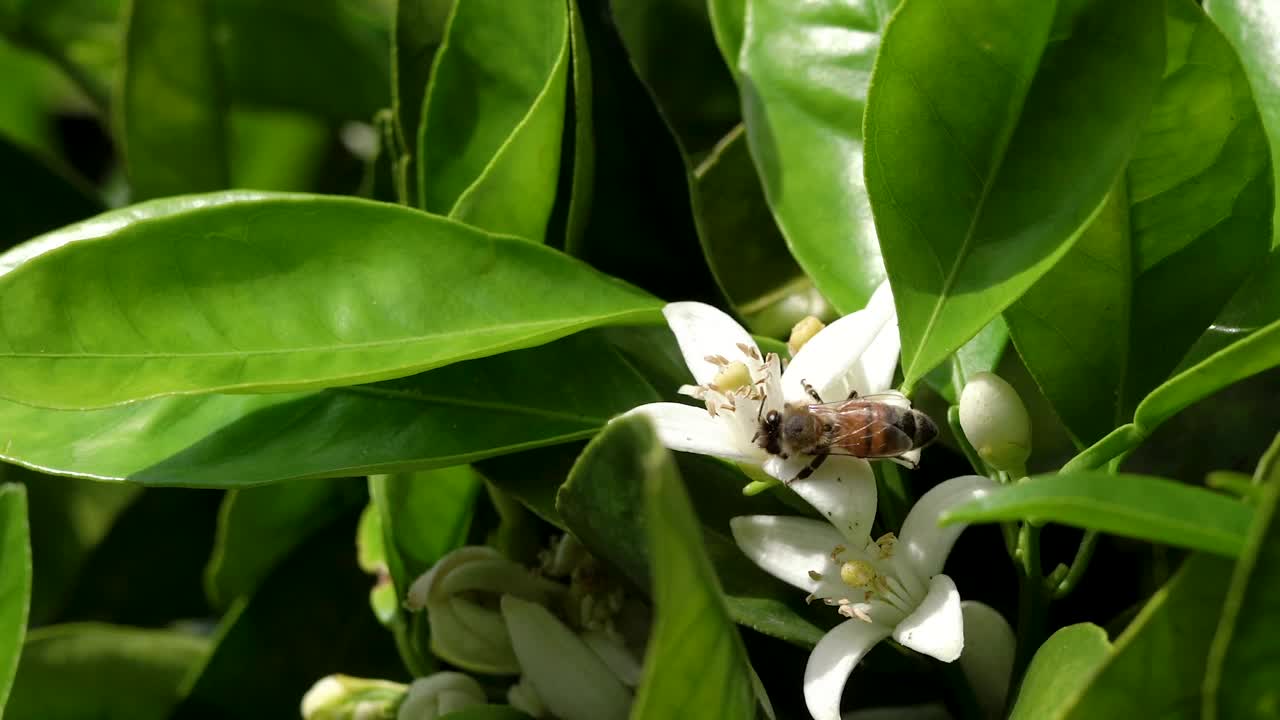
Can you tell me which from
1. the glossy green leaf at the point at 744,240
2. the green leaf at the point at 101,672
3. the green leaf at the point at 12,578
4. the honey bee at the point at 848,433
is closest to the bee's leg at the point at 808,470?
the honey bee at the point at 848,433

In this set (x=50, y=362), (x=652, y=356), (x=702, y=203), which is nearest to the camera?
(x=50, y=362)

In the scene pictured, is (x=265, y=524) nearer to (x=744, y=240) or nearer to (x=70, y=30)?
(x=744, y=240)

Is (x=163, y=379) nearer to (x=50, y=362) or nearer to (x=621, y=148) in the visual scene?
(x=50, y=362)

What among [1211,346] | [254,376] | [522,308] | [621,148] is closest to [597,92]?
[621,148]

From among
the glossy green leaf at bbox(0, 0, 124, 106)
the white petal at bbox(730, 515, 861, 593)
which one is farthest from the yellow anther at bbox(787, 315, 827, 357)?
the glossy green leaf at bbox(0, 0, 124, 106)

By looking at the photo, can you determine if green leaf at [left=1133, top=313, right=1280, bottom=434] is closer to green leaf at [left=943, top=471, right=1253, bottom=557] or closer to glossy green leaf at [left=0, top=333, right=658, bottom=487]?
green leaf at [left=943, top=471, right=1253, bottom=557]
